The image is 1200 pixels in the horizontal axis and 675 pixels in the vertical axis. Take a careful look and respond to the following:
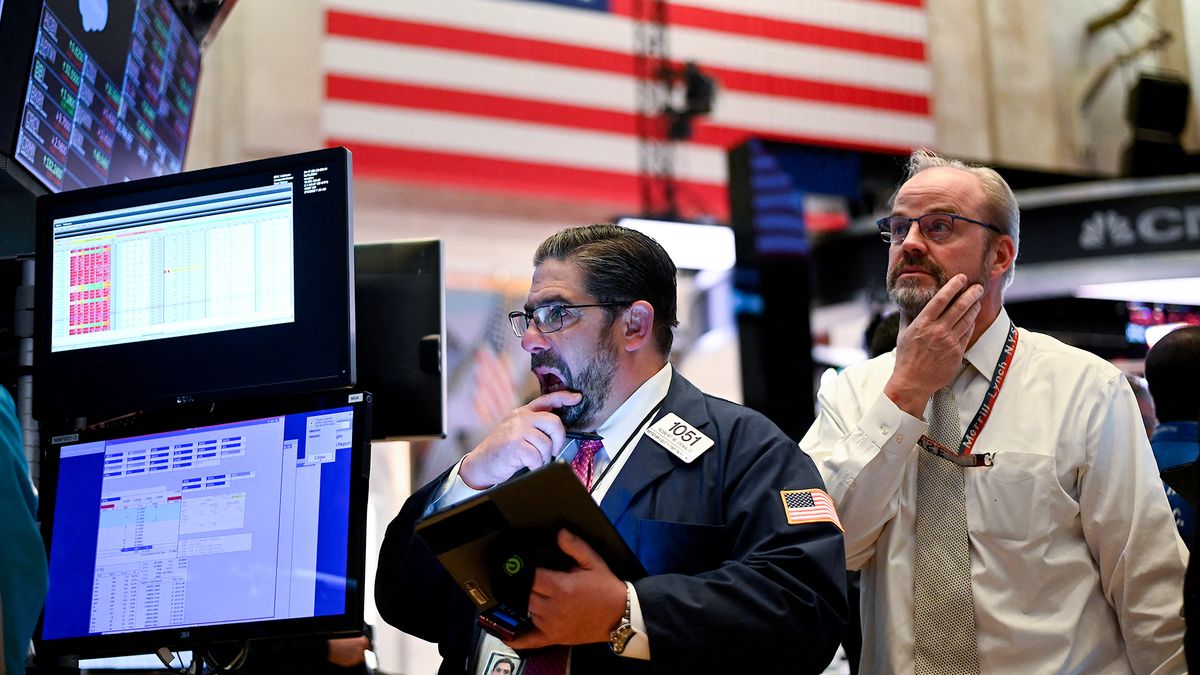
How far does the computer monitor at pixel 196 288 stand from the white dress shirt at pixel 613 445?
11.8 inches

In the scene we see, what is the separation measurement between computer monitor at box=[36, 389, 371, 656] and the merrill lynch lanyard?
3.80 ft

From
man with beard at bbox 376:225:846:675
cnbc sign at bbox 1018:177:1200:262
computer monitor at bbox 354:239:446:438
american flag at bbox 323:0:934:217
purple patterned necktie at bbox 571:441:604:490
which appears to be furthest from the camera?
american flag at bbox 323:0:934:217

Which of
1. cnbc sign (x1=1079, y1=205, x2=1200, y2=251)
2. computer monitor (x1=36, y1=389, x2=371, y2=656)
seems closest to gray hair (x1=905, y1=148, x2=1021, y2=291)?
computer monitor (x1=36, y1=389, x2=371, y2=656)

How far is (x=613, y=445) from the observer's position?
2.42 m

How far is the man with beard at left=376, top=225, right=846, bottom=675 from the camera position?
206 centimetres

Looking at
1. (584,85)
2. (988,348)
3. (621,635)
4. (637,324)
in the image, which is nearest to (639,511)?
(621,635)

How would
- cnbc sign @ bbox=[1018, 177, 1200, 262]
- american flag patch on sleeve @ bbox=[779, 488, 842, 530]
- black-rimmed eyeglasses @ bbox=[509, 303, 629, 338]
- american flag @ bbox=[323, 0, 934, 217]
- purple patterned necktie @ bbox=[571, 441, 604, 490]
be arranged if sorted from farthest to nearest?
american flag @ bbox=[323, 0, 934, 217] < cnbc sign @ bbox=[1018, 177, 1200, 262] < black-rimmed eyeglasses @ bbox=[509, 303, 629, 338] < purple patterned necktie @ bbox=[571, 441, 604, 490] < american flag patch on sleeve @ bbox=[779, 488, 842, 530]

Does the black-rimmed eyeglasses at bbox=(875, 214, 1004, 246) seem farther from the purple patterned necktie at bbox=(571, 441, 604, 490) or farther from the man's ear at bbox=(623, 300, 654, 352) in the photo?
the purple patterned necktie at bbox=(571, 441, 604, 490)

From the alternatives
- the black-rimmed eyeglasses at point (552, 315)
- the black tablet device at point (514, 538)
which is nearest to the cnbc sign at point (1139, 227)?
the black-rimmed eyeglasses at point (552, 315)

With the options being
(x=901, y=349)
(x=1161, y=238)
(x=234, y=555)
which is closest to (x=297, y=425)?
(x=234, y=555)

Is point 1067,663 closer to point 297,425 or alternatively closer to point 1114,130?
point 297,425

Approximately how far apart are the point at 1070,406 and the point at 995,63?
920 cm

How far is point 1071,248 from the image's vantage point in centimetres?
847

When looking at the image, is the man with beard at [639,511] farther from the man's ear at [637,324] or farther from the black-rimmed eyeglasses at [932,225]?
the black-rimmed eyeglasses at [932,225]
